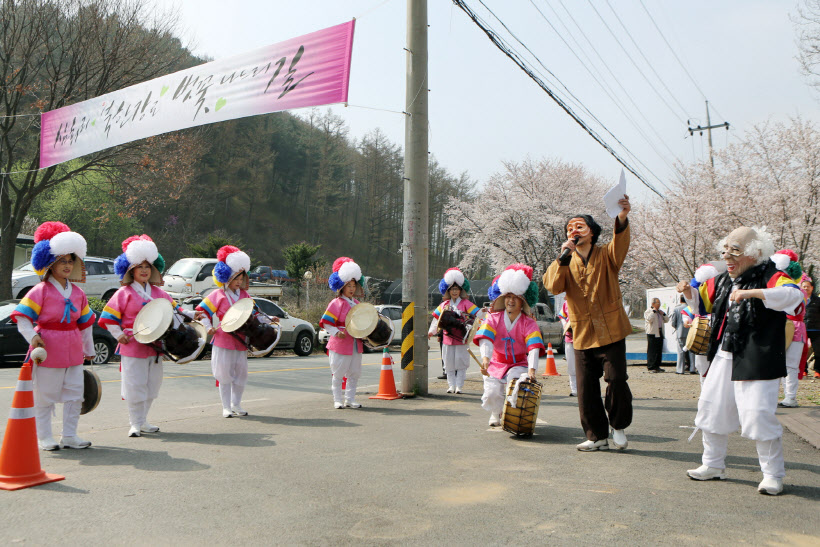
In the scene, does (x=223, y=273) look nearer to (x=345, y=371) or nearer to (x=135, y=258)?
(x=135, y=258)

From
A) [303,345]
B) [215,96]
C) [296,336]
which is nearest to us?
[215,96]

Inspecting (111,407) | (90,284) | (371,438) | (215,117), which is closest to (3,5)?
(90,284)

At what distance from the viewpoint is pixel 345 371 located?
364 inches

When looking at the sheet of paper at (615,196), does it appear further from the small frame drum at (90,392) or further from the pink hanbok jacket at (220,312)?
the small frame drum at (90,392)

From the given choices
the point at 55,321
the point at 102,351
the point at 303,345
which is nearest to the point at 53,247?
the point at 55,321

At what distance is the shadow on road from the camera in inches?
220

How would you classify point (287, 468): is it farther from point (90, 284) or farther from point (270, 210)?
point (270, 210)

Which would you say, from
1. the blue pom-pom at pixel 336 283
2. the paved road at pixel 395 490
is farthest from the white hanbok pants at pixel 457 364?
the paved road at pixel 395 490

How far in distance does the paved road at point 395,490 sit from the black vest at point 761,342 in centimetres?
89

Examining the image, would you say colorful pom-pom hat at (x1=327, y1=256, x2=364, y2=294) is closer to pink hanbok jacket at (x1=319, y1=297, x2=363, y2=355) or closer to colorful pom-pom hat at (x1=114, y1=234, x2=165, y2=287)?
pink hanbok jacket at (x1=319, y1=297, x2=363, y2=355)

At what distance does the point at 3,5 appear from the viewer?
20.8 meters

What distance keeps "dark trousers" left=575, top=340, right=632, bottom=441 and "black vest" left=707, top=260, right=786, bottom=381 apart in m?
1.33

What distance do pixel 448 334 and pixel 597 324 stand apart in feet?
19.8

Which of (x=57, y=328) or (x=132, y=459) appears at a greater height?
(x=57, y=328)
